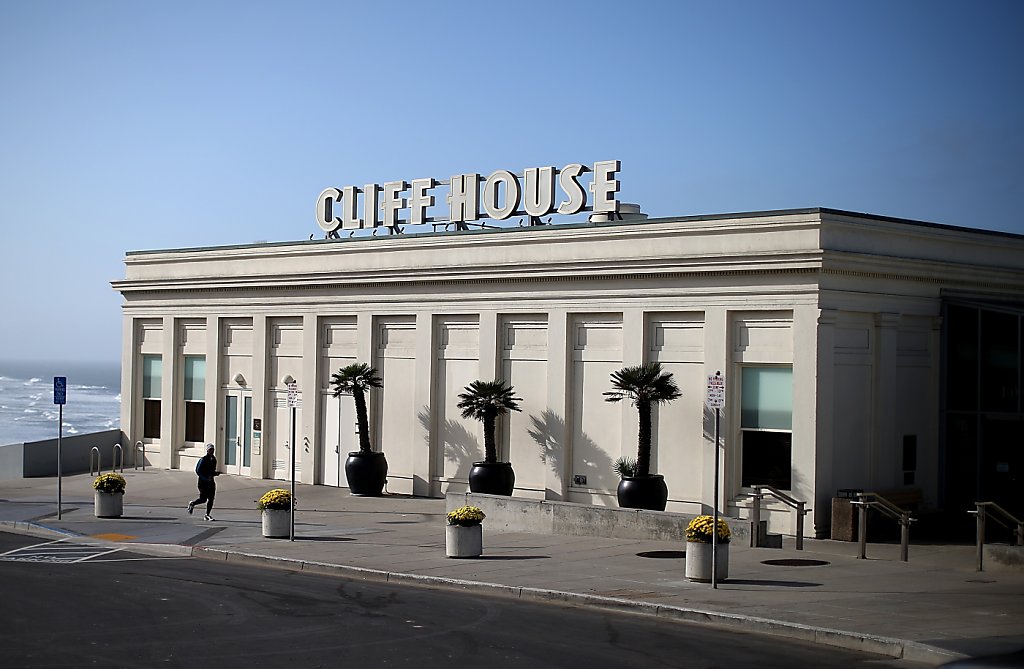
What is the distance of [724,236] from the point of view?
1107 inches

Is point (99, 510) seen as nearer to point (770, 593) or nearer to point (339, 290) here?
point (339, 290)

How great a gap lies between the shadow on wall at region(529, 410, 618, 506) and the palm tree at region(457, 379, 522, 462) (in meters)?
0.87

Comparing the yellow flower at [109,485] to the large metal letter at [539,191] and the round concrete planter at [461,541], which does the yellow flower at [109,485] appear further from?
the large metal letter at [539,191]

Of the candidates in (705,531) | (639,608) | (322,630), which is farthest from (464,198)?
(322,630)

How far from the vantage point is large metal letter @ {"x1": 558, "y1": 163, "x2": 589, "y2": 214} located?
3334cm

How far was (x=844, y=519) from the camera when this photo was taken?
2586 cm

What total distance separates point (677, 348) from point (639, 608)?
12.3m

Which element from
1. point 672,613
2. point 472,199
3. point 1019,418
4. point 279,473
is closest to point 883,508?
point 1019,418

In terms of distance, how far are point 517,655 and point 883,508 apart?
1304 centimetres

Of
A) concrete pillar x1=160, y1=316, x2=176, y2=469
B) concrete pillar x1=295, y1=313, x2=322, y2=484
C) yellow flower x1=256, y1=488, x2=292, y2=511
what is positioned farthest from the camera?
concrete pillar x1=160, y1=316, x2=176, y2=469

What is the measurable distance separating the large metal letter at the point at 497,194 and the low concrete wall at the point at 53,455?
1517cm

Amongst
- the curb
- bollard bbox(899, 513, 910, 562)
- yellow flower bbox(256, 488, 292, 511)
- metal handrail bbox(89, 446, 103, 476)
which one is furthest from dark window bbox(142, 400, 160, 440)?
bollard bbox(899, 513, 910, 562)

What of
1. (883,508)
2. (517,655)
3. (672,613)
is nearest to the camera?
(517,655)

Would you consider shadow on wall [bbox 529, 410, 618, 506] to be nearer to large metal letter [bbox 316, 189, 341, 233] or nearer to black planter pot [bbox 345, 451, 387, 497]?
black planter pot [bbox 345, 451, 387, 497]
